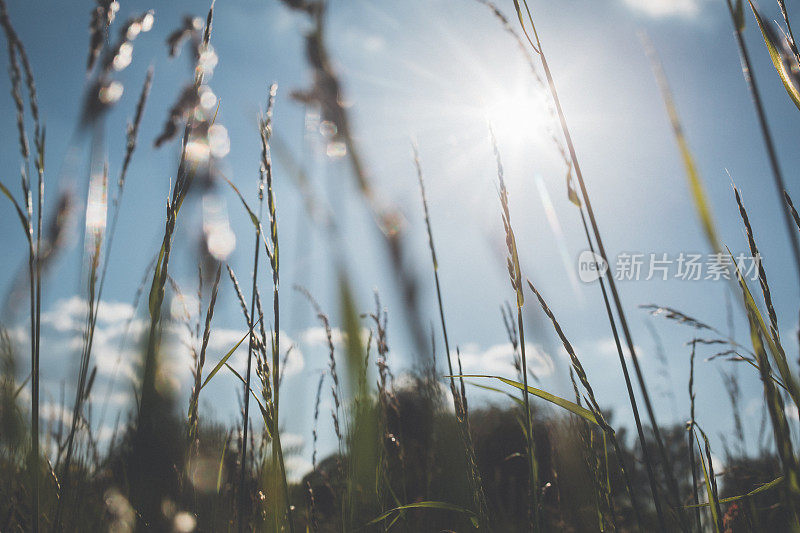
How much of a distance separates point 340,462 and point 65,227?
920 mm

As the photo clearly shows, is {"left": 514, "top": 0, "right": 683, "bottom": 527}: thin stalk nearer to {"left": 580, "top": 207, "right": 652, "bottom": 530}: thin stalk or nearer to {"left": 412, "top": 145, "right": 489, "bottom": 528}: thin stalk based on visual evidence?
{"left": 580, "top": 207, "right": 652, "bottom": 530}: thin stalk

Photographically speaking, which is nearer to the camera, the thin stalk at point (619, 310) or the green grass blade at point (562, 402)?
the thin stalk at point (619, 310)

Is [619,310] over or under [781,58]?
under

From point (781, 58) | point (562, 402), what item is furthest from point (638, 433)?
point (781, 58)

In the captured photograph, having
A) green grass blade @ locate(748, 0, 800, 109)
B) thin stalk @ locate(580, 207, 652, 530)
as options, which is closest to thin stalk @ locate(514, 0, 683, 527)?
thin stalk @ locate(580, 207, 652, 530)

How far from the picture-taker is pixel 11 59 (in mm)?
805

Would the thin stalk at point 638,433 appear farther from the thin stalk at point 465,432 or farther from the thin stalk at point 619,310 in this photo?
the thin stalk at point 465,432

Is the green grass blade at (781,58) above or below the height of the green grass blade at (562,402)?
above

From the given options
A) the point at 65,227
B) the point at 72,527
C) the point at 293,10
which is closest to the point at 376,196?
the point at 293,10

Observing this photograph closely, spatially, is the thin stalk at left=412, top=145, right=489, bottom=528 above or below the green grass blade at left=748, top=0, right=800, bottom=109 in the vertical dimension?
below

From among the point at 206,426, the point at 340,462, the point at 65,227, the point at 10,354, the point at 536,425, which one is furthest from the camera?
the point at 536,425

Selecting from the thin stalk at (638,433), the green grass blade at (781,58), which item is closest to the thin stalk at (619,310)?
the thin stalk at (638,433)

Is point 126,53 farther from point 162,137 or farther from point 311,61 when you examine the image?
point 311,61

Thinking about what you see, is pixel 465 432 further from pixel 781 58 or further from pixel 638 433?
pixel 781 58
